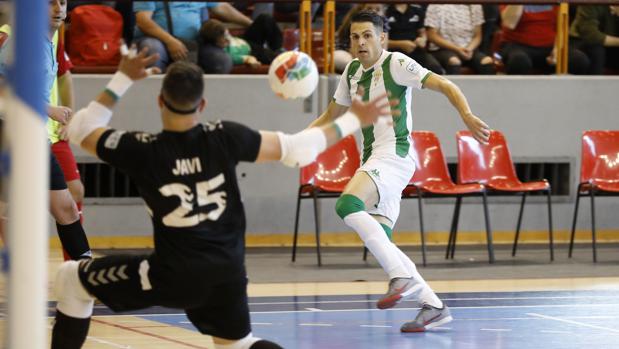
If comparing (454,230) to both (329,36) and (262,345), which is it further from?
(262,345)

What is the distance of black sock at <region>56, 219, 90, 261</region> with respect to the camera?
7684mm

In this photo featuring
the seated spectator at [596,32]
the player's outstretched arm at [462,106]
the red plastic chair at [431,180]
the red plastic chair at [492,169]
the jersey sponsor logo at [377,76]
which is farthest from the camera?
the seated spectator at [596,32]

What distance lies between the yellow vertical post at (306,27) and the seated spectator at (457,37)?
4.78 ft

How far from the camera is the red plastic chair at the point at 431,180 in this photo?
1077 cm

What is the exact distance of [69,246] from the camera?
7.72 meters

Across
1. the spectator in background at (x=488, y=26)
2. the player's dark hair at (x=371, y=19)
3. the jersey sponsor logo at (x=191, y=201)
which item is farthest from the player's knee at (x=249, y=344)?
the spectator in background at (x=488, y=26)

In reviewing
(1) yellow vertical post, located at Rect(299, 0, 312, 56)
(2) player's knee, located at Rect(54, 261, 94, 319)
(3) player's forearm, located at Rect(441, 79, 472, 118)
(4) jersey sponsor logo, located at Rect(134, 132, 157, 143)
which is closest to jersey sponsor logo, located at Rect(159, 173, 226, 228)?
(4) jersey sponsor logo, located at Rect(134, 132, 157, 143)

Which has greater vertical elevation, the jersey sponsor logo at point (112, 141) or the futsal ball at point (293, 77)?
the futsal ball at point (293, 77)

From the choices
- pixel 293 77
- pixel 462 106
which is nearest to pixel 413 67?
pixel 462 106

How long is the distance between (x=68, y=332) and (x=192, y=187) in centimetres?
92

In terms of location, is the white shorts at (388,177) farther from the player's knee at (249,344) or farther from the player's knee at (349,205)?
the player's knee at (249,344)

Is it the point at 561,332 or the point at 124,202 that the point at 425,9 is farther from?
the point at 561,332

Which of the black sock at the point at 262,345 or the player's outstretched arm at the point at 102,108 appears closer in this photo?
the black sock at the point at 262,345

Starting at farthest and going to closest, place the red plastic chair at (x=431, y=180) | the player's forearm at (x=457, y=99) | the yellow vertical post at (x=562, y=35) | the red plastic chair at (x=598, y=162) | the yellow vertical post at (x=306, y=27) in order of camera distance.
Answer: the yellow vertical post at (x=562, y=35) → the yellow vertical post at (x=306, y=27) → the red plastic chair at (x=598, y=162) → the red plastic chair at (x=431, y=180) → the player's forearm at (x=457, y=99)
